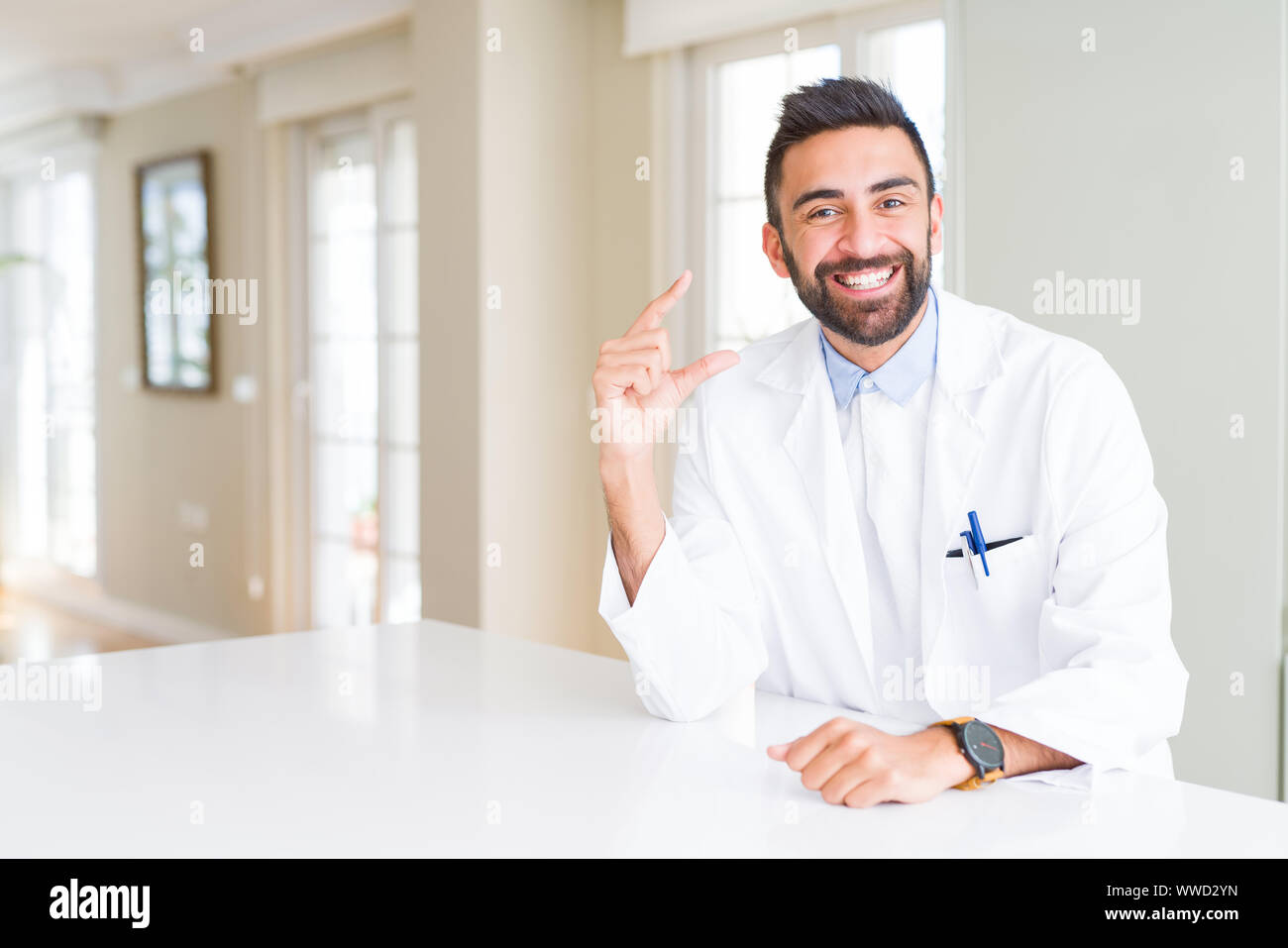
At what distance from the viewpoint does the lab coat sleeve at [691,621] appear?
4.31 feet

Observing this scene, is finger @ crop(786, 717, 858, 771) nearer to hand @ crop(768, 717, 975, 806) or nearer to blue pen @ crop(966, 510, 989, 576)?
hand @ crop(768, 717, 975, 806)

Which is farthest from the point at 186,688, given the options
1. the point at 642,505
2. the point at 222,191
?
the point at 222,191

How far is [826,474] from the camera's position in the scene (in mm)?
1632

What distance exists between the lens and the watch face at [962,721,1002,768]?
1.09 meters

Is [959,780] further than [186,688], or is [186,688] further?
[186,688]

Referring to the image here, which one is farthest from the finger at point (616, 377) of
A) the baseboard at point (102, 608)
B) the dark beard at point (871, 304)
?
the baseboard at point (102, 608)

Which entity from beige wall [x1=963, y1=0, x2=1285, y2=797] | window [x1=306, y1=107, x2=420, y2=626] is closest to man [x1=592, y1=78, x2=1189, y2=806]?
beige wall [x1=963, y1=0, x2=1285, y2=797]

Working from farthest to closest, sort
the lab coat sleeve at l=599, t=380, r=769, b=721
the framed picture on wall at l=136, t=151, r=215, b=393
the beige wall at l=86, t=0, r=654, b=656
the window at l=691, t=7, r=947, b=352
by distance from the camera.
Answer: the framed picture on wall at l=136, t=151, r=215, b=393 < the beige wall at l=86, t=0, r=654, b=656 < the window at l=691, t=7, r=947, b=352 < the lab coat sleeve at l=599, t=380, r=769, b=721

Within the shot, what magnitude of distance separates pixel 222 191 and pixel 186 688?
4.50 m

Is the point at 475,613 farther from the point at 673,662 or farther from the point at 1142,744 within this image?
the point at 1142,744

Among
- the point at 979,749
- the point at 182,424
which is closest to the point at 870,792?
the point at 979,749
